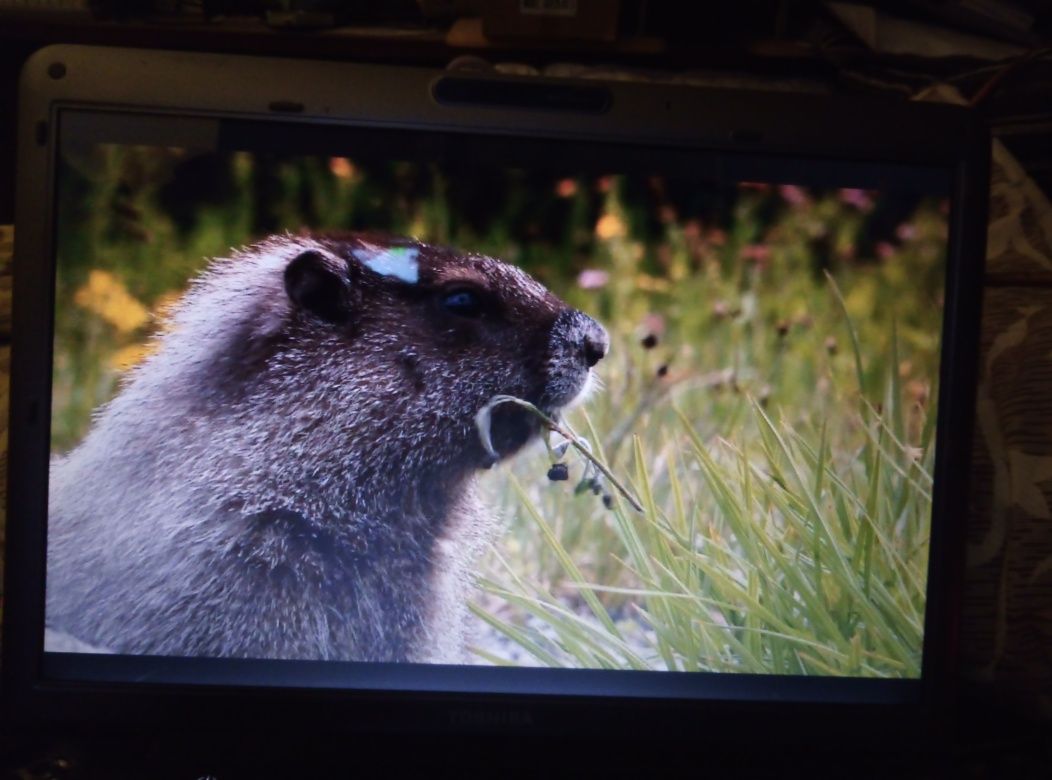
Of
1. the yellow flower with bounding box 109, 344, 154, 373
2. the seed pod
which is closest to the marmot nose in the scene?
the seed pod

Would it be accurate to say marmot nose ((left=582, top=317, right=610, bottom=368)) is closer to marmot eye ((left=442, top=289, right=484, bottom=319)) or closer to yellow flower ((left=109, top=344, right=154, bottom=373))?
marmot eye ((left=442, top=289, right=484, bottom=319))

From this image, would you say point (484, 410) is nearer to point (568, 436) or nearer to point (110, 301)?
point (568, 436)

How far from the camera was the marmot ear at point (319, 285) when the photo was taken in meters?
0.74

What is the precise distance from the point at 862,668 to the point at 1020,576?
0.35m

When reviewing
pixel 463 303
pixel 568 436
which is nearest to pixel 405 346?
pixel 463 303

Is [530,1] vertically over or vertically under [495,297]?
over

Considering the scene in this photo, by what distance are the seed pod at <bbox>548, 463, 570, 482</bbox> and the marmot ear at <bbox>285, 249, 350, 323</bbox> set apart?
25 centimetres

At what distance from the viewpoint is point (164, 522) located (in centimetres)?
74

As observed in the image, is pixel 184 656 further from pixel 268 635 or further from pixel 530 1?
pixel 530 1

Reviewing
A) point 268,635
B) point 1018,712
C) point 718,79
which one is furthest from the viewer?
point 718,79

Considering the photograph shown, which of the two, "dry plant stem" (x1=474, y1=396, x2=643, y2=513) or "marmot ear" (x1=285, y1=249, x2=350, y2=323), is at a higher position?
"marmot ear" (x1=285, y1=249, x2=350, y2=323)

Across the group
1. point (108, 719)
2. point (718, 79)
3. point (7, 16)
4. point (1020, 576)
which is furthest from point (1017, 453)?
point (7, 16)

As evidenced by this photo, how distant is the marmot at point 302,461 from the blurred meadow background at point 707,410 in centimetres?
3

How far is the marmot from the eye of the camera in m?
0.73
